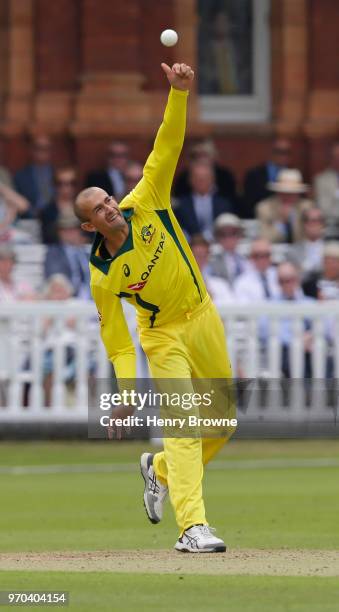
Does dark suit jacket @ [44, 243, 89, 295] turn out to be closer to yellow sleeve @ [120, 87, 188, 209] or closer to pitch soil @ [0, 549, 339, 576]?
pitch soil @ [0, 549, 339, 576]

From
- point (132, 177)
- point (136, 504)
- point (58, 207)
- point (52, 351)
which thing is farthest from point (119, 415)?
point (58, 207)

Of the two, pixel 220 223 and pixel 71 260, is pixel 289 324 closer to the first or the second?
pixel 220 223

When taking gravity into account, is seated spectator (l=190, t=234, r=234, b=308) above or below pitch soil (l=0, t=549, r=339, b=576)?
above

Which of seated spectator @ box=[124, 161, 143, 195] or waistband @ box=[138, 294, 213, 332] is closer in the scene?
waistband @ box=[138, 294, 213, 332]

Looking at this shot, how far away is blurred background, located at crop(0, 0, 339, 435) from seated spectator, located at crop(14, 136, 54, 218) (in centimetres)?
2

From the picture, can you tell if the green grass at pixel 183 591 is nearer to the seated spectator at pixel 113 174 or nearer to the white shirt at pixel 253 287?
the white shirt at pixel 253 287

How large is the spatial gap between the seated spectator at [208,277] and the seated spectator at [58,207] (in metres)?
1.57

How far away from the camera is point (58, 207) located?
19844 millimetres

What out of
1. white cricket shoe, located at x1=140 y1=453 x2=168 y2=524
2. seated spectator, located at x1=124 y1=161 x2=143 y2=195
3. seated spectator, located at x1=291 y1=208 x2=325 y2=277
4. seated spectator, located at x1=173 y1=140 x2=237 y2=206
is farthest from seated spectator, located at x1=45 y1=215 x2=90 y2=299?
white cricket shoe, located at x1=140 y1=453 x2=168 y2=524

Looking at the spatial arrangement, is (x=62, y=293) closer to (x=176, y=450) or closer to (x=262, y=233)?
(x=262, y=233)

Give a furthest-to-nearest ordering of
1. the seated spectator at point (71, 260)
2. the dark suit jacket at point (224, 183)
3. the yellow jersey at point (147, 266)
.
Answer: the dark suit jacket at point (224, 183), the seated spectator at point (71, 260), the yellow jersey at point (147, 266)

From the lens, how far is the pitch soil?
Answer: 9367 millimetres

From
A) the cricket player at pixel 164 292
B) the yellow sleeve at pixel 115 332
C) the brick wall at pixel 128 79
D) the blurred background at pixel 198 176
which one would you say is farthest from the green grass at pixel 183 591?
the brick wall at pixel 128 79

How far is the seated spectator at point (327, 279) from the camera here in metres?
18.4
